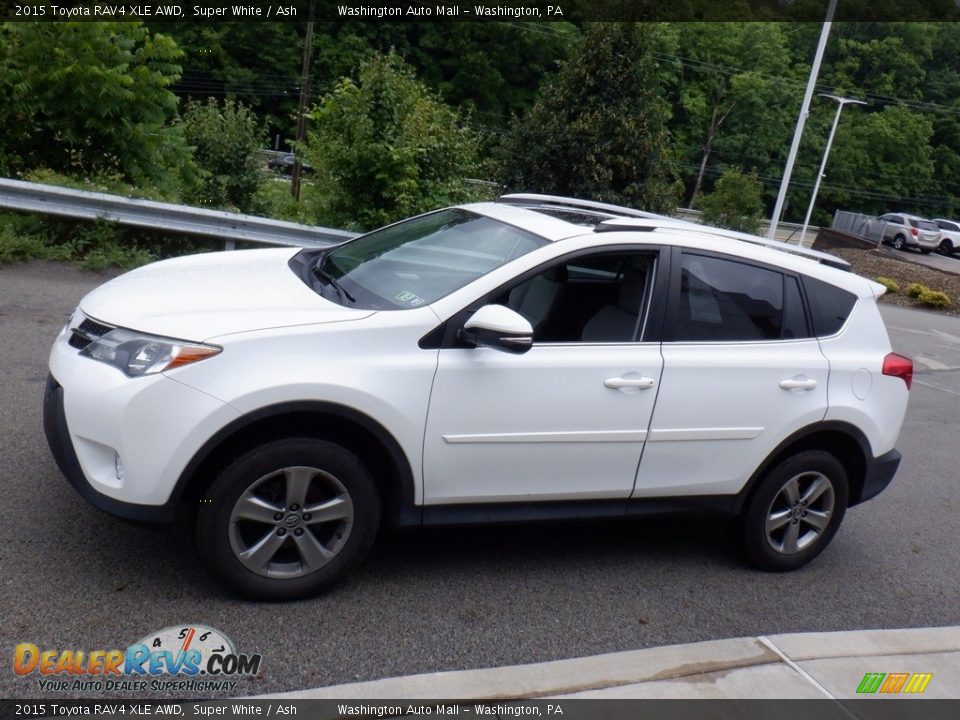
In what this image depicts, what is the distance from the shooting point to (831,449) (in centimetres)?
507

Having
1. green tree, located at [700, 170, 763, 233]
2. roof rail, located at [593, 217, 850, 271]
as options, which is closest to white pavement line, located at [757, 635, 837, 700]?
roof rail, located at [593, 217, 850, 271]

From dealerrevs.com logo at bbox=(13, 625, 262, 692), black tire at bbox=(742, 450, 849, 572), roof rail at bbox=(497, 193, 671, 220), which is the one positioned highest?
roof rail at bbox=(497, 193, 671, 220)

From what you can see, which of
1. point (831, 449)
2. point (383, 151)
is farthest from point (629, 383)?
point (383, 151)

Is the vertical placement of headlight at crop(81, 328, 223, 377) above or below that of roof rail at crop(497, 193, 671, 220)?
below

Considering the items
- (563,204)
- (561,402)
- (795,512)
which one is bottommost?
(795,512)

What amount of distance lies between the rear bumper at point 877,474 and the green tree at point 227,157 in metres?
10.4

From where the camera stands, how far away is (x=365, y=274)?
15.2 feet

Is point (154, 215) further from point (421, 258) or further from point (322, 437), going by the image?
→ point (322, 437)

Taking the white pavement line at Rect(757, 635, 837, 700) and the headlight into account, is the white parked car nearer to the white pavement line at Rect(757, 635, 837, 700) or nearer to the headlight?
the white pavement line at Rect(757, 635, 837, 700)

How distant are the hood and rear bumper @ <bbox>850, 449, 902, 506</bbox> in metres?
2.90

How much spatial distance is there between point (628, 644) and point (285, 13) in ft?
199

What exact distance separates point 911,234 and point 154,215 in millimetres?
41948

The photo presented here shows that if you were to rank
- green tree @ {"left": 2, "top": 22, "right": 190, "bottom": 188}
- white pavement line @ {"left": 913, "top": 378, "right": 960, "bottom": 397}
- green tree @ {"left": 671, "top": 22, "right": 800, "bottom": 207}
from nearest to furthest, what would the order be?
green tree @ {"left": 2, "top": 22, "right": 190, "bottom": 188} → white pavement line @ {"left": 913, "top": 378, "right": 960, "bottom": 397} → green tree @ {"left": 671, "top": 22, "right": 800, "bottom": 207}

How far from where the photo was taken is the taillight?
5023mm
